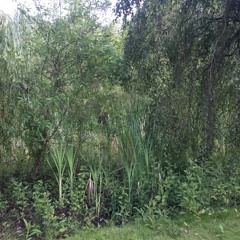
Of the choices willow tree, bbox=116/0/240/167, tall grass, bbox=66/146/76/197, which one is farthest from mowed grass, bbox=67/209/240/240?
willow tree, bbox=116/0/240/167

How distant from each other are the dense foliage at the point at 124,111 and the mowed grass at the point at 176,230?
0.73ft

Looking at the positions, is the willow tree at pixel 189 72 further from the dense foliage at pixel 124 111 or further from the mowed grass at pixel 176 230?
the mowed grass at pixel 176 230

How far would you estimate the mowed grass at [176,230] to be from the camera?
3154mm

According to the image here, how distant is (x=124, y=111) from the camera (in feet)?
14.1

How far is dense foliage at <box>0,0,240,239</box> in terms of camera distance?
3.74m

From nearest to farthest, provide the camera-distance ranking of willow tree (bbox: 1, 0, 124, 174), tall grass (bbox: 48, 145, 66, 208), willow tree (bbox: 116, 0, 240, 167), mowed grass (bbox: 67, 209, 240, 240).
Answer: mowed grass (bbox: 67, 209, 240, 240), tall grass (bbox: 48, 145, 66, 208), willow tree (bbox: 1, 0, 124, 174), willow tree (bbox: 116, 0, 240, 167)

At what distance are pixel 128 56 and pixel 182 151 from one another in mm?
1537

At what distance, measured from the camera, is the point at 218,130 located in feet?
13.8

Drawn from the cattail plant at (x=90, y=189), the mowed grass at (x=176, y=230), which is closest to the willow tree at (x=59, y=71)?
the cattail plant at (x=90, y=189)

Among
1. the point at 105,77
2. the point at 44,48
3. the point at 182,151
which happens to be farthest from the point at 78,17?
the point at 182,151

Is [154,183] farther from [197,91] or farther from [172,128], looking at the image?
[197,91]

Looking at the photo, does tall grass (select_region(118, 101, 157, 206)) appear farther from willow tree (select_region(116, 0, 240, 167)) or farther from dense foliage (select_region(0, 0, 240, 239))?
willow tree (select_region(116, 0, 240, 167))

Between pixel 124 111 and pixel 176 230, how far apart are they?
1743 millimetres

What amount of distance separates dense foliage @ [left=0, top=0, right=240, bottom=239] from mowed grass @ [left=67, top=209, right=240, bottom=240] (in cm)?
22
